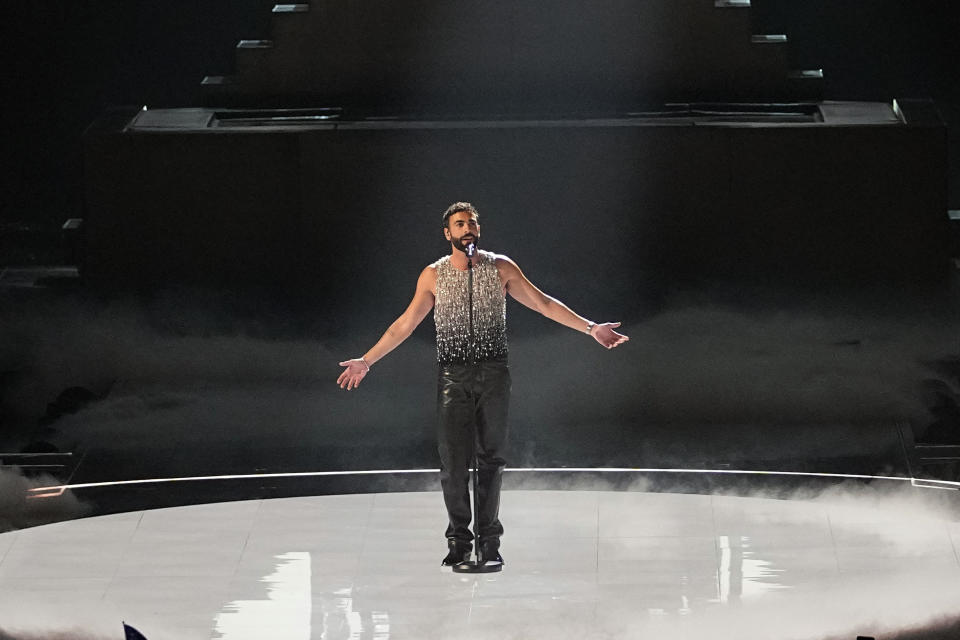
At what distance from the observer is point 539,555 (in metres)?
6.76

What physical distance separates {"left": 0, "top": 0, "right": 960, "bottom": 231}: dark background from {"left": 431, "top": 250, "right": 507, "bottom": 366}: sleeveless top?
14.3 feet

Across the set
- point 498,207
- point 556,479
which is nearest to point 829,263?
point 498,207

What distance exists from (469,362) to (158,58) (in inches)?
199

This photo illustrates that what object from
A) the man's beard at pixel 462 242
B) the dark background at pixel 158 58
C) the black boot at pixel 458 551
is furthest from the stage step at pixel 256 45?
the black boot at pixel 458 551

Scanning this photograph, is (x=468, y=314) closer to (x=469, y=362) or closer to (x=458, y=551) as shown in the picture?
(x=469, y=362)

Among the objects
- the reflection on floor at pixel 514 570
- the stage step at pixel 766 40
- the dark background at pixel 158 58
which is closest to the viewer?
the reflection on floor at pixel 514 570

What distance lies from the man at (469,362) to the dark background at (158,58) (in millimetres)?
4343

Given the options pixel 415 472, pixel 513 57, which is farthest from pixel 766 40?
pixel 415 472

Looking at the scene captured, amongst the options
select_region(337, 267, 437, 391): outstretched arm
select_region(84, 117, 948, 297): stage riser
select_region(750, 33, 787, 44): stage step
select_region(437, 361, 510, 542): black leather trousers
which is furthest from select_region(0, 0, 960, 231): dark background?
select_region(437, 361, 510, 542): black leather trousers

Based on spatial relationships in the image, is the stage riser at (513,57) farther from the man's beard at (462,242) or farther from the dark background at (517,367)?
the man's beard at (462,242)

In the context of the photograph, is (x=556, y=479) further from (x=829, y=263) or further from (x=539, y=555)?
(x=829, y=263)

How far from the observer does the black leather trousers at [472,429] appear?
Result: 6426 millimetres

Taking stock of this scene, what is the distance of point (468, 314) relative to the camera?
6.46m

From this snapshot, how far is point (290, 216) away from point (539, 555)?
3018 millimetres
